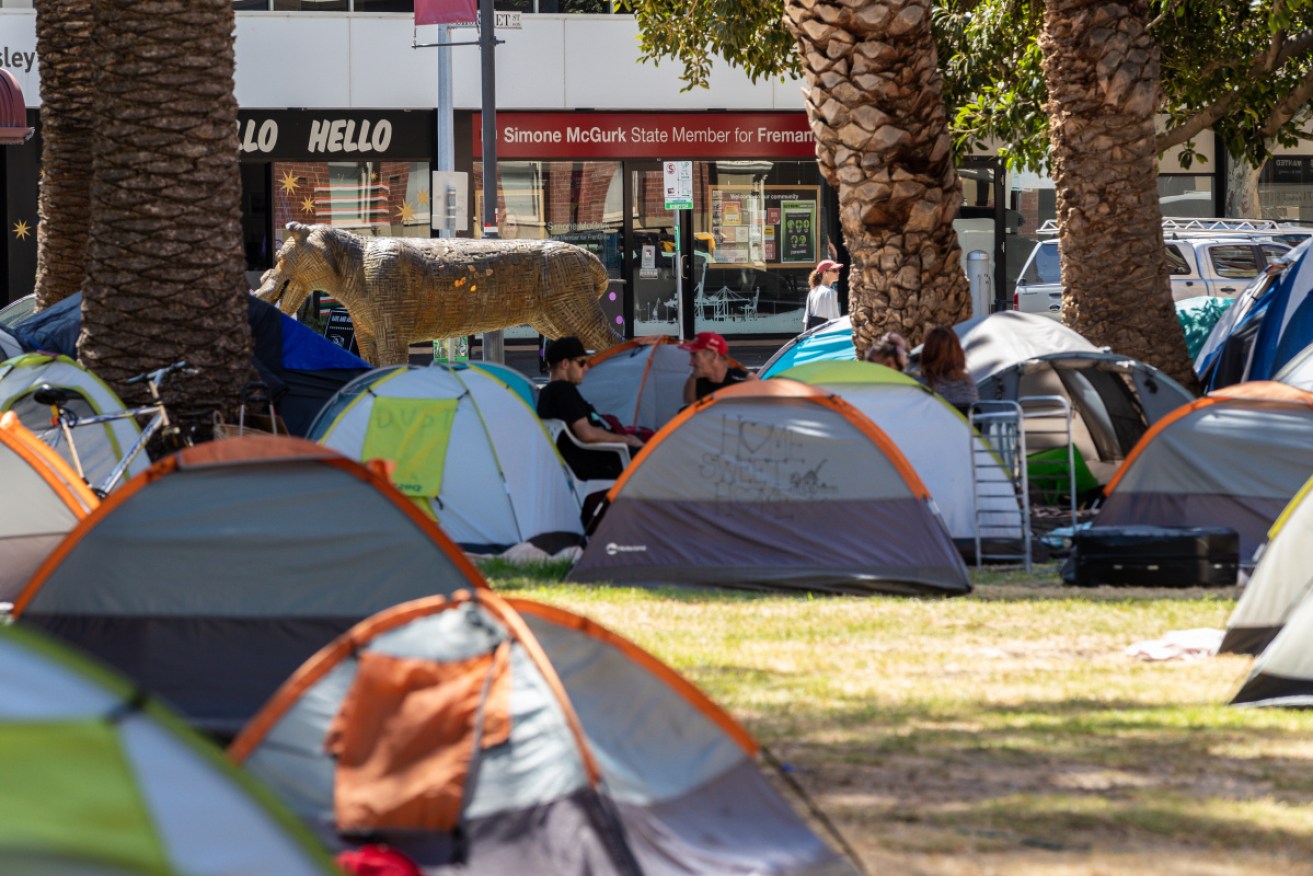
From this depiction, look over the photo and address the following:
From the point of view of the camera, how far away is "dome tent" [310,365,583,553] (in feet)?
36.3

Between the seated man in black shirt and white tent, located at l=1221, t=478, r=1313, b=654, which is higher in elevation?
the seated man in black shirt

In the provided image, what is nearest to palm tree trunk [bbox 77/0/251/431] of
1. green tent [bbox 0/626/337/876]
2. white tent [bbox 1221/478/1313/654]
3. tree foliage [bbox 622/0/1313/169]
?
white tent [bbox 1221/478/1313/654]

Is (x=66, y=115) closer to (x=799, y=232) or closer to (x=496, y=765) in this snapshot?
(x=496, y=765)

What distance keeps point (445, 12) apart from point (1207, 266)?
974 cm

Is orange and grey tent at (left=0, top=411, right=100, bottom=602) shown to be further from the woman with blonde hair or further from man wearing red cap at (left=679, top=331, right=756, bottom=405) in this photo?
the woman with blonde hair

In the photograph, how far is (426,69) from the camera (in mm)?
27531

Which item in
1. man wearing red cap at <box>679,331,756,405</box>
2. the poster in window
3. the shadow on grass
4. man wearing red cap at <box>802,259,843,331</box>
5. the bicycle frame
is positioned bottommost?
the shadow on grass

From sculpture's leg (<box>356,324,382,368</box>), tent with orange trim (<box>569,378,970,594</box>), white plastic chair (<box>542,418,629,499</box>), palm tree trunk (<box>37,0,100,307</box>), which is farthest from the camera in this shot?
sculpture's leg (<box>356,324,382,368</box>)

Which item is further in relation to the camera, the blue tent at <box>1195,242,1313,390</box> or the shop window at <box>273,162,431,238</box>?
the shop window at <box>273,162,431,238</box>

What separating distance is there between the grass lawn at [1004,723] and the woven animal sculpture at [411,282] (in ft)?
23.4

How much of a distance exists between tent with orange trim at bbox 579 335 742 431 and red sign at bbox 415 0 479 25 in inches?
249

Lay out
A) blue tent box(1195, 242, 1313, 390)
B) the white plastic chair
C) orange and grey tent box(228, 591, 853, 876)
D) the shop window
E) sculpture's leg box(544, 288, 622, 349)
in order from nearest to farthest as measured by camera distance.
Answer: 1. orange and grey tent box(228, 591, 853, 876)
2. the white plastic chair
3. blue tent box(1195, 242, 1313, 390)
4. sculpture's leg box(544, 288, 622, 349)
5. the shop window

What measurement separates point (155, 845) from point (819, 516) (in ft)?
23.4

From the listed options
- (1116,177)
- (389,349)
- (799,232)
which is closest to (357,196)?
(799,232)
